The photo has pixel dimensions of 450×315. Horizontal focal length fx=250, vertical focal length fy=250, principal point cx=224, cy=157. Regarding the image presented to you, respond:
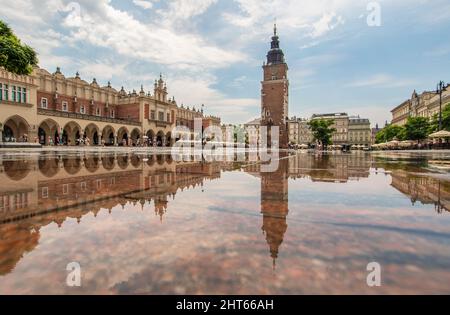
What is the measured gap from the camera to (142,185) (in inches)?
176

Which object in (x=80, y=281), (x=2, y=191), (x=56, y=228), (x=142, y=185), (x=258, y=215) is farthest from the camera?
(x=142, y=185)

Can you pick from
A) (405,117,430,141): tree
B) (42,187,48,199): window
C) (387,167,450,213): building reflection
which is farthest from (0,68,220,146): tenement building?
(405,117,430,141): tree

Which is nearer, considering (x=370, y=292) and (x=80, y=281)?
(x=370, y=292)

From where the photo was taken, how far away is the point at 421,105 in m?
67.5

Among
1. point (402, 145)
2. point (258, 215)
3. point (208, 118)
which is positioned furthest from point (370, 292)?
Result: point (208, 118)

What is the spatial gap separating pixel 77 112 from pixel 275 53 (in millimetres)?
40731

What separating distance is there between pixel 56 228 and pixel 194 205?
140 centimetres

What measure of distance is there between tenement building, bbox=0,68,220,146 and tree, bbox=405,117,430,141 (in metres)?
45.8

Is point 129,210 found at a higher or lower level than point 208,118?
lower

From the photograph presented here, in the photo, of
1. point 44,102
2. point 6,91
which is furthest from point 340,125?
point 6,91

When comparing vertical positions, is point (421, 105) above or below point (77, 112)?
above

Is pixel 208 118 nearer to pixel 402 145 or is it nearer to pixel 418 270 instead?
pixel 402 145

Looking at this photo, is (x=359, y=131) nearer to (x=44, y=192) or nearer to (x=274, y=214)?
(x=274, y=214)
